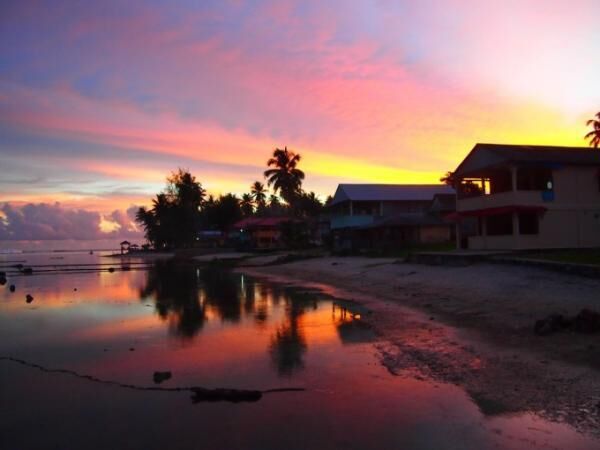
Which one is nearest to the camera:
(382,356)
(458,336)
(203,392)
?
(203,392)

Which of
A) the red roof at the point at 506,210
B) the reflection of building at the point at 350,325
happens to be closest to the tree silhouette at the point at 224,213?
the red roof at the point at 506,210

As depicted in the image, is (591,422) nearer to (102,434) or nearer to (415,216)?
(102,434)

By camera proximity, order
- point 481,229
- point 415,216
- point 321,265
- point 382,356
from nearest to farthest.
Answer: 1. point 382,356
2. point 481,229
3. point 321,265
4. point 415,216

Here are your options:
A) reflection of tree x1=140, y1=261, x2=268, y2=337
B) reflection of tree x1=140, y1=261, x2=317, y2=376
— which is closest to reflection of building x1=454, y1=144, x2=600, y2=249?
reflection of tree x1=140, y1=261, x2=317, y2=376

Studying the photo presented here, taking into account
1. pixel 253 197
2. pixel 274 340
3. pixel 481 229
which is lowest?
pixel 274 340

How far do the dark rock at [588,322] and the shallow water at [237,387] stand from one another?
14.9ft

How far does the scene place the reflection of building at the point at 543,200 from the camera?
95.9 ft

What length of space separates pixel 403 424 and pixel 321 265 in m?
34.3

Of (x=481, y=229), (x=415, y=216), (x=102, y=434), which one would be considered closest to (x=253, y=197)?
(x=415, y=216)

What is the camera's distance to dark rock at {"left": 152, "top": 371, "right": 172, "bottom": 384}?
11852mm

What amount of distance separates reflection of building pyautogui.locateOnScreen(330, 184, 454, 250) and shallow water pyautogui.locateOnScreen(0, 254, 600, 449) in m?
27.2

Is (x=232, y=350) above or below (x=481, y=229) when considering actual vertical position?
below

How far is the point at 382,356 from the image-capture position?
13.5m

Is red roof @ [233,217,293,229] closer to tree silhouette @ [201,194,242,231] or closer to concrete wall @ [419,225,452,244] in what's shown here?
tree silhouette @ [201,194,242,231]
